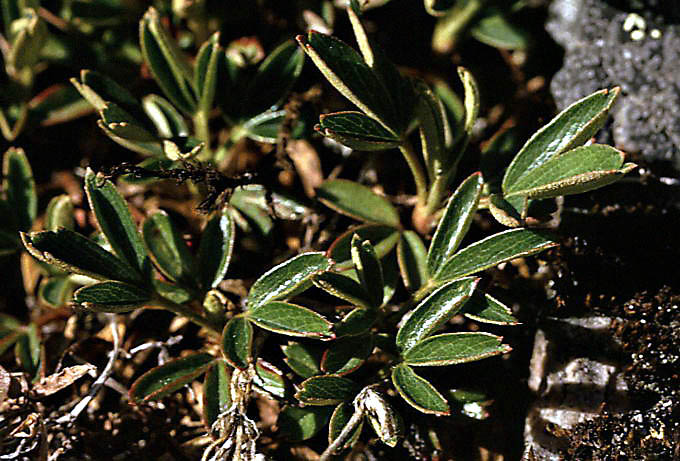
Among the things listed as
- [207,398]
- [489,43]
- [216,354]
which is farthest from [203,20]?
[207,398]

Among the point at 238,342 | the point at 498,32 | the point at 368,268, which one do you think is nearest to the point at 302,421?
the point at 238,342

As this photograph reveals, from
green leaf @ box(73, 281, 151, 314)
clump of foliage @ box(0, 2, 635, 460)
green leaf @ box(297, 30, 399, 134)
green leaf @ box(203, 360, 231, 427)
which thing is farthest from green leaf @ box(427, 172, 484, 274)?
green leaf @ box(73, 281, 151, 314)

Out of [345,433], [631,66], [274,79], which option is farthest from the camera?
[631,66]

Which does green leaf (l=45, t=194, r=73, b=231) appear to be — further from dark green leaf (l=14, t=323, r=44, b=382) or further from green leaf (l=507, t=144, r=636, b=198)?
green leaf (l=507, t=144, r=636, b=198)

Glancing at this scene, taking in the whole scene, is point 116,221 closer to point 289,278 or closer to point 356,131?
point 289,278

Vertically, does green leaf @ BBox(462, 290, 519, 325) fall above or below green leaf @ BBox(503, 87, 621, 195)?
below

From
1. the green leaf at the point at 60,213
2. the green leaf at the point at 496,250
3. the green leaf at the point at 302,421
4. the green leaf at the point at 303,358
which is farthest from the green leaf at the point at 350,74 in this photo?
the green leaf at the point at 60,213

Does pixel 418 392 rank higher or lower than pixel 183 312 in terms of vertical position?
lower
